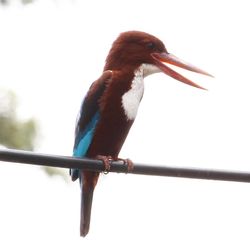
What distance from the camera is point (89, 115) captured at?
4.48m

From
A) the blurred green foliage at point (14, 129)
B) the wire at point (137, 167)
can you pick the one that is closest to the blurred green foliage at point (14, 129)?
the blurred green foliage at point (14, 129)

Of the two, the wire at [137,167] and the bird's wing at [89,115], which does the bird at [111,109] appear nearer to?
the bird's wing at [89,115]

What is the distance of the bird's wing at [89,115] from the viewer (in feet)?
14.6

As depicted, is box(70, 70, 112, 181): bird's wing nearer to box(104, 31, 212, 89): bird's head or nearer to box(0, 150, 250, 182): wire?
box(104, 31, 212, 89): bird's head

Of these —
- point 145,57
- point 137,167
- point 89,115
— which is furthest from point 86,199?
point 137,167

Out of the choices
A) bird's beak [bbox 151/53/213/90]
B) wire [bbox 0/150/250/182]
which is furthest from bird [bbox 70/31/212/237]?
wire [bbox 0/150/250/182]

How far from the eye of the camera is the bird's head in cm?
468

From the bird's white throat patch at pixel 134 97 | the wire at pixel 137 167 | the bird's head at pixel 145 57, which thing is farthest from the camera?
the bird's head at pixel 145 57

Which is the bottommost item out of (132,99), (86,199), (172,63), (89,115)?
(86,199)

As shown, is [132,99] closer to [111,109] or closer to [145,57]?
[111,109]

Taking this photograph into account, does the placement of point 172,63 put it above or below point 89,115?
above

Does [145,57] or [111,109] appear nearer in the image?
[111,109]

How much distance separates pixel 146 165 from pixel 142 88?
135 cm

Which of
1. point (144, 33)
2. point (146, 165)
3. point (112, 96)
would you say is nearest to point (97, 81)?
point (112, 96)
